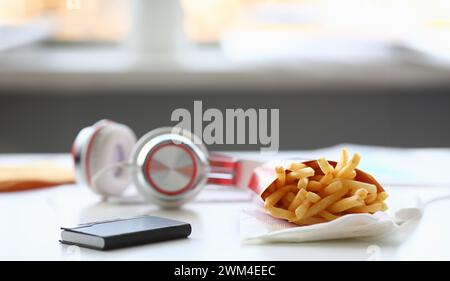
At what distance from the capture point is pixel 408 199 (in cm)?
107

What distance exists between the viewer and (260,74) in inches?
94.2

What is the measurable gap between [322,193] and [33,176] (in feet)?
1.87

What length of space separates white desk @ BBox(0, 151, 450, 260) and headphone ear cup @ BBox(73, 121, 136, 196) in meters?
0.03

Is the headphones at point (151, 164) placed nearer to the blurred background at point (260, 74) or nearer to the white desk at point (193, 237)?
the white desk at point (193, 237)

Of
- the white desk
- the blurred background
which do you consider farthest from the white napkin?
the blurred background

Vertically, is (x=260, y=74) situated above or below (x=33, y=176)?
above

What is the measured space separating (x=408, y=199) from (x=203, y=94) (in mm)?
1390

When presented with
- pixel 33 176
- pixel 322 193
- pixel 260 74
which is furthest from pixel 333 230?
pixel 260 74

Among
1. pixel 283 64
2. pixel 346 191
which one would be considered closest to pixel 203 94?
pixel 283 64

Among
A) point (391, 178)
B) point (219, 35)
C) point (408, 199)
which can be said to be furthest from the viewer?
point (219, 35)

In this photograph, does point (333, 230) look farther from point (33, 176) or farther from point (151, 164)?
point (33, 176)

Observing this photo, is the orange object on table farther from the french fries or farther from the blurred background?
the blurred background

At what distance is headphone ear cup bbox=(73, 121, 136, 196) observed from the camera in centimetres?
113
